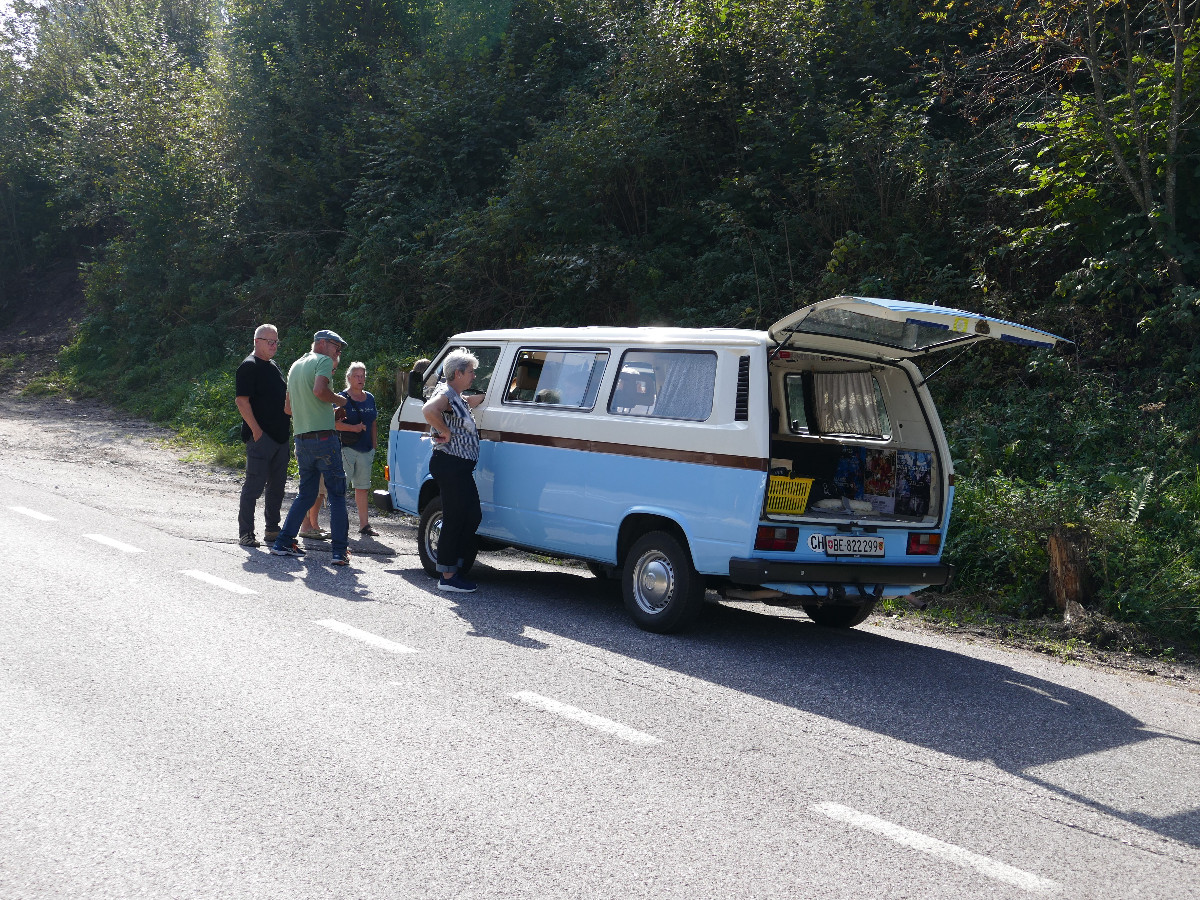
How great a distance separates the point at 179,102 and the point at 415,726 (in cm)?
2782

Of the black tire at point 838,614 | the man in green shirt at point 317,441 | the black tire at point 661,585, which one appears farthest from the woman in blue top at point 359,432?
the black tire at point 838,614

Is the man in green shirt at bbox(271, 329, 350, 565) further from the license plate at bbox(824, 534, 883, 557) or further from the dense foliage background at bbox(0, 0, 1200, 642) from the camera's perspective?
the dense foliage background at bbox(0, 0, 1200, 642)

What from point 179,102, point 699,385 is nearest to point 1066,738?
point 699,385

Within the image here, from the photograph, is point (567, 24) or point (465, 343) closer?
point (465, 343)

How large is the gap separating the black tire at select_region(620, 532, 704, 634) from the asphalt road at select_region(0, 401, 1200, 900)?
0.17m

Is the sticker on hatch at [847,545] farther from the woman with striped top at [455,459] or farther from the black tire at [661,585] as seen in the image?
the woman with striped top at [455,459]

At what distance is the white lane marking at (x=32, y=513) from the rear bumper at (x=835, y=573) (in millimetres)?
7354

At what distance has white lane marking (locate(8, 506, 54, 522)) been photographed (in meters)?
10.3

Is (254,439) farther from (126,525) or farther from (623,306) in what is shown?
(623,306)

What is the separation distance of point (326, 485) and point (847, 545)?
15.7 feet

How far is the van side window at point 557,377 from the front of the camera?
770cm

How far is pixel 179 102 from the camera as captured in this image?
2831cm

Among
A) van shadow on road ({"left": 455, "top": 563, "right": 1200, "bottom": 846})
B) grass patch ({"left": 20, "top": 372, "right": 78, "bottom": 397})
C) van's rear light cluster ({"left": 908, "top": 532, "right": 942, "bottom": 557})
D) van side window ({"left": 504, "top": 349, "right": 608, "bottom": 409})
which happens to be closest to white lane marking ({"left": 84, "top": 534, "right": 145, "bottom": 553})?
van shadow on road ({"left": 455, "top": 563, "right": 1200, "bottom": 846})

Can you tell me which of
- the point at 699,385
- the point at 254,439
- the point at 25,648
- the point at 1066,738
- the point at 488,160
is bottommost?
the point at 25,648
